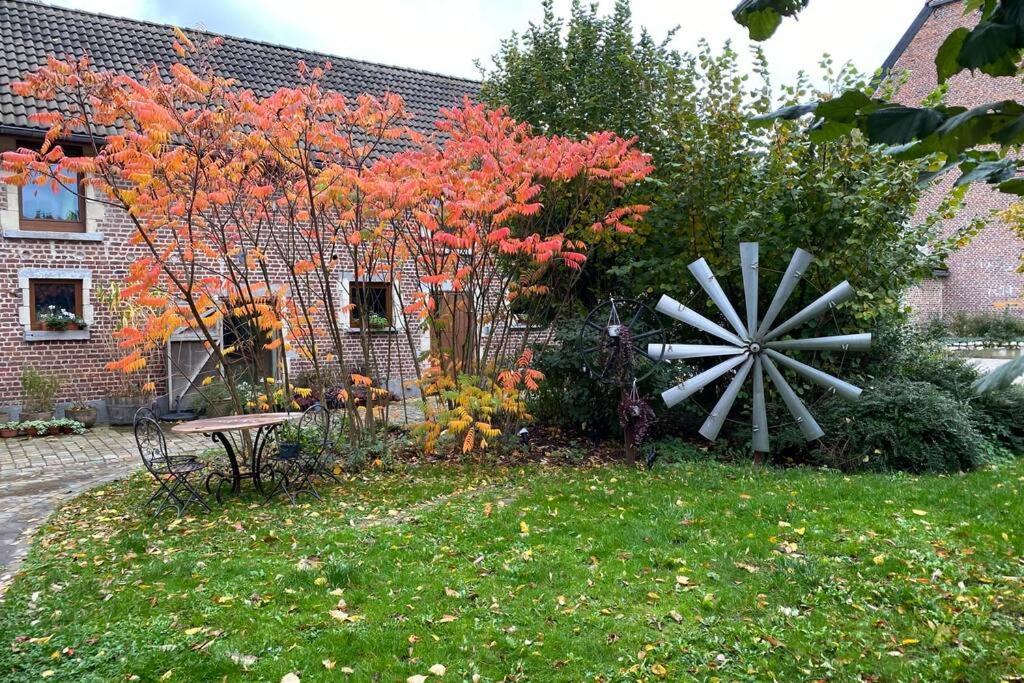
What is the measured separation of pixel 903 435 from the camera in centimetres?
792

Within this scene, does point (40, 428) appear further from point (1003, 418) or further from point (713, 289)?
point (1003, 418)

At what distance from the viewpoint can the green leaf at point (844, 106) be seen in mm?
1435

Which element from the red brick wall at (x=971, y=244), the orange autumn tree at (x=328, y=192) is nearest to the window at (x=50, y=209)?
the orange autumn tree at (x=328, y=192)

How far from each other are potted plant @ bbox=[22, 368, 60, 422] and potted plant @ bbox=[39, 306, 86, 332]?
875 mm

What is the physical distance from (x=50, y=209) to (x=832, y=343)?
13148mm

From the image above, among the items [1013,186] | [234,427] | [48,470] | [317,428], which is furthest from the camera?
[317,428]

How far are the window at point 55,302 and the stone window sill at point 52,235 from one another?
0.77m

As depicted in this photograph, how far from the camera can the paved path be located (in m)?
6.07

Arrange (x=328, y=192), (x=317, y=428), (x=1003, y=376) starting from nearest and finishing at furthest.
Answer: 1. (x=1003, y=376)
2. (x=328, y=192)
3. (x=317, y=428)

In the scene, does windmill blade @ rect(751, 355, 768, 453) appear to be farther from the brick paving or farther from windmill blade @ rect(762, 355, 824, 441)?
the brick paving

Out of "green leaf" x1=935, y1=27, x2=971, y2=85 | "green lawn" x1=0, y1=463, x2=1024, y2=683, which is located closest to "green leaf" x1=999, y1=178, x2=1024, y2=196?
"green leaf" x1=935, y1=27, x2=971, y2=85

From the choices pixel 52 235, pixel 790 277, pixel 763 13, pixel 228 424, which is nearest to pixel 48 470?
pixel 228 424

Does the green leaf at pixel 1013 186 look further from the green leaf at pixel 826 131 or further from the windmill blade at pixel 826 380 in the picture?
the windmill blade at pixel 826 380

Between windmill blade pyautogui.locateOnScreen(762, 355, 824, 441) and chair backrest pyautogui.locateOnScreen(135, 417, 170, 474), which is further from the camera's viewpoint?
windmill blade pyautogui.locateOnScreen(762, 355, 824, 441)
